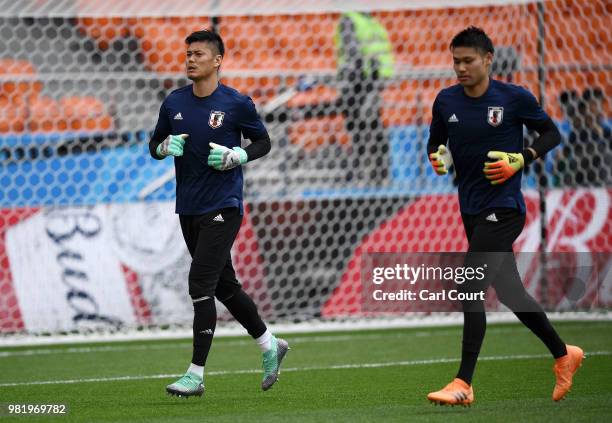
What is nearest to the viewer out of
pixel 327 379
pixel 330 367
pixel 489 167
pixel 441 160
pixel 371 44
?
pixel 489 167

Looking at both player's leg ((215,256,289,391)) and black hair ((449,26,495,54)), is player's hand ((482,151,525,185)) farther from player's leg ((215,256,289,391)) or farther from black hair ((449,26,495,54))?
player's leg ((215,256,289,391))

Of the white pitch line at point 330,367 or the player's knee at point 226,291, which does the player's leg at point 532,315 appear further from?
the white pitch line at point 330,367

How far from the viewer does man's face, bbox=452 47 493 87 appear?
5910mm

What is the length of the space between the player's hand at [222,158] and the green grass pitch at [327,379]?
4.22 feet

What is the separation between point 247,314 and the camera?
661 centimetres

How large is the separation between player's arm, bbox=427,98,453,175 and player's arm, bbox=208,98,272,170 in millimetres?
945

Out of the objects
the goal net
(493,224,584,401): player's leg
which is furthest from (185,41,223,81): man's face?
the goal net

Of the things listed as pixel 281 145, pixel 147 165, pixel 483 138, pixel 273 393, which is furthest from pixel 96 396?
pixel 281 145

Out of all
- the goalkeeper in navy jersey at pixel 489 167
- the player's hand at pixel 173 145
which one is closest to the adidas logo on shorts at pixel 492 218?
the goalkeeper in navy jersey at pixel 489 167

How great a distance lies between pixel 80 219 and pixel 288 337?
2.14m

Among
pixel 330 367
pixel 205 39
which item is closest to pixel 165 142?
pixel 205 39

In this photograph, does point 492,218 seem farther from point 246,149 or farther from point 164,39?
point 164,39

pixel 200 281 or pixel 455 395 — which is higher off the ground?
pixel 200 281

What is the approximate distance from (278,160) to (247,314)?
5256 mm
